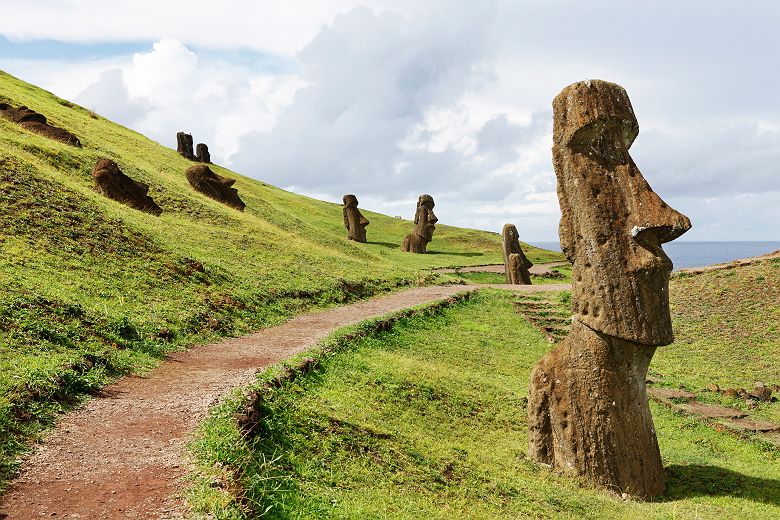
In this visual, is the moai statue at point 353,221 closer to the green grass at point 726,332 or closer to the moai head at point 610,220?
the green grass at point 726,332

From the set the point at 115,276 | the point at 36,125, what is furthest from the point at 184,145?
the point at 115,276

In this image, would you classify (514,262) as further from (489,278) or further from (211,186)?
(211,186)

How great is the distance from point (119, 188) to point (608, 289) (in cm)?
2605

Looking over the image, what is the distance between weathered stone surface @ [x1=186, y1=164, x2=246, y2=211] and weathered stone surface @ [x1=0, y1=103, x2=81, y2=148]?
7306 mm

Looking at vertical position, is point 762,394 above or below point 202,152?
below

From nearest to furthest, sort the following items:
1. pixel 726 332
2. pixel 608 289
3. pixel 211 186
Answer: pixel 608 289 < pixel 726 332 < pixel 211 186

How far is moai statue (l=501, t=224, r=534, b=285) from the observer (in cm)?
3534

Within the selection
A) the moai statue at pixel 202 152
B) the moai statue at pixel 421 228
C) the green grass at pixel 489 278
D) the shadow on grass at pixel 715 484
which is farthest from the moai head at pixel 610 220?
the moai statue at pixel 202 152

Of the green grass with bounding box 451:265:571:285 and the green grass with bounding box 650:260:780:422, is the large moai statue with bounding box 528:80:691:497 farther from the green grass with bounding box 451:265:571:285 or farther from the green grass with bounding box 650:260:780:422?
the green grass with bounding box 451:265:571:285

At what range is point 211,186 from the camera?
144 ft

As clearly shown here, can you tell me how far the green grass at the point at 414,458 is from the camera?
8.15m

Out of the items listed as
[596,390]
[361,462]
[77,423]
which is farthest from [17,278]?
[596,390]

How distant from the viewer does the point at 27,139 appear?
3350cm

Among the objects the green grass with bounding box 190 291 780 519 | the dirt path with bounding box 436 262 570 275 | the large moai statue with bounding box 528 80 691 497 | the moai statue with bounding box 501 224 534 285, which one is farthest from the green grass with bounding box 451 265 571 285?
the large moai statue with bounding box 528 80 691 497
